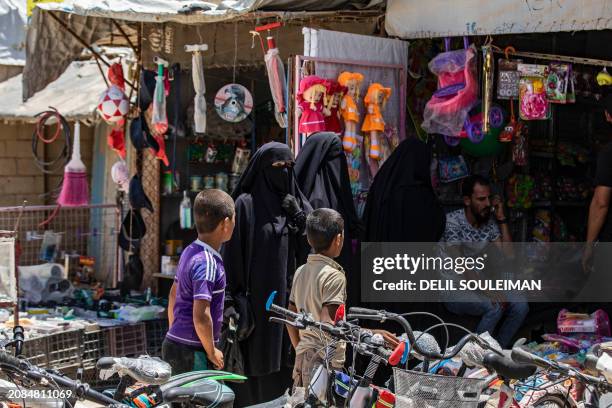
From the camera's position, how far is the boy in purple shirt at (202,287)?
4.98m

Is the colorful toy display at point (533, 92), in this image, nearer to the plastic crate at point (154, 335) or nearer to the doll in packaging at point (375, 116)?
the doll in packaging at point (375, 116)

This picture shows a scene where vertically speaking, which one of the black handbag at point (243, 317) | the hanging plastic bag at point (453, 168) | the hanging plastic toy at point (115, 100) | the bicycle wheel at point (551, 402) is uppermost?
the hanging plastic toy at point (115, 100)

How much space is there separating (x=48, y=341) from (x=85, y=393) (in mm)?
3995

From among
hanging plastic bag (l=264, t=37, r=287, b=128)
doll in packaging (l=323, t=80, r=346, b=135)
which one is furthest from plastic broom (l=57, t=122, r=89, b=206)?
doll in packaging (l=323, t=80, r=346, b=135)

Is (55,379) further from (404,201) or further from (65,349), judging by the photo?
(65,349)

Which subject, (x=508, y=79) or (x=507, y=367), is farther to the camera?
(x=508, y=79)

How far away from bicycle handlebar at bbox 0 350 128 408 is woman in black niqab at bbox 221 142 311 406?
2.48 meters

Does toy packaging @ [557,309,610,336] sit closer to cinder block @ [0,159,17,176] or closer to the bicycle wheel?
the bicycle wheel

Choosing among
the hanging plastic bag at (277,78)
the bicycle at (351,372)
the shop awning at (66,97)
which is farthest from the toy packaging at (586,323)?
the shop awning at (66,97)

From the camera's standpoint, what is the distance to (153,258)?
384 inches

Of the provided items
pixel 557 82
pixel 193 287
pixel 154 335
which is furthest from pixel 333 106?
pixel 154 335

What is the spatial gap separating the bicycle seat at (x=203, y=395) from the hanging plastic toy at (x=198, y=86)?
178 inches

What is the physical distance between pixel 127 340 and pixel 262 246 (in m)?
2.56

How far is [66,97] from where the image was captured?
40.7ft
